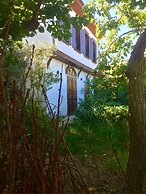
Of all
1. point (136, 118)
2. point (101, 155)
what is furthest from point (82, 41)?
point (136, 118)

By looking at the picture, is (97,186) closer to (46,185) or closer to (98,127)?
(46,185)

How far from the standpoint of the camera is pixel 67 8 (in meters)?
4.98

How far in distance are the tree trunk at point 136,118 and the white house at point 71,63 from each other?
882 centimetres

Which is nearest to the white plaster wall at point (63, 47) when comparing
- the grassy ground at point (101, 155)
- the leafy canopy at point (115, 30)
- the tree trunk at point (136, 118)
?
the grassy ground at point (101, 155)

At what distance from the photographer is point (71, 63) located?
18.4 meters

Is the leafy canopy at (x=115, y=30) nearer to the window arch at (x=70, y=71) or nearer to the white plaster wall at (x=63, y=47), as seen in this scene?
the white plaster wall at (x=63, y=47)

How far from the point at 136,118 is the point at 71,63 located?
1342 centimetres

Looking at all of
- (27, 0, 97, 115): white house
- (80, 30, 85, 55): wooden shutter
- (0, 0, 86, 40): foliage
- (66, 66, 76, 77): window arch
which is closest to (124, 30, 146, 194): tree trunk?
(0, 0, 86, 40): foliage

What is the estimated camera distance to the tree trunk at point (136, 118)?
16.7 ft

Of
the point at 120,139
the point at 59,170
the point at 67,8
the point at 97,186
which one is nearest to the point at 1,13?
the point at 67,8

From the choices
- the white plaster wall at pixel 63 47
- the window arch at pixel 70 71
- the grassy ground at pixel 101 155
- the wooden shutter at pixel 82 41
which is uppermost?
the wooden shutter at pixel 82 41

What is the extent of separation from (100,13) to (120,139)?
319 cm

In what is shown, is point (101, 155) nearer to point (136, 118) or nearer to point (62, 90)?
point (136, 118)

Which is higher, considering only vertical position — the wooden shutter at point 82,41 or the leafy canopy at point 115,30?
the wooden shutter at point 82,41
